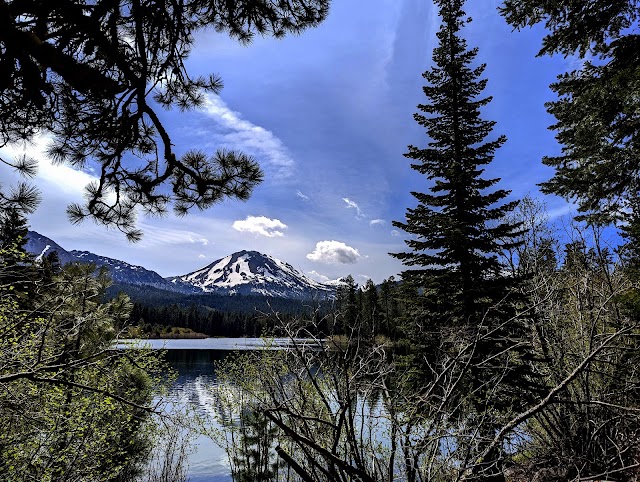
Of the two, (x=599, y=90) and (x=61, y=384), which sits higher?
(x=599, y=90)

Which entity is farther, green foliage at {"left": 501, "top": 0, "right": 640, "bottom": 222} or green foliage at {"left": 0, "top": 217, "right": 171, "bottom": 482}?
green foliage at {"left": 501, "top": 0, "right": 640, "bottom": 222}

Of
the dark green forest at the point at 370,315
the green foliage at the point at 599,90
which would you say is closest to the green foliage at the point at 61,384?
the dark green forest at the point at 370,315

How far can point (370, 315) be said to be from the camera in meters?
4.68

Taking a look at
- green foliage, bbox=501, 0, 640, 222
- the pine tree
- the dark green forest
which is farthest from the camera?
the pine tree

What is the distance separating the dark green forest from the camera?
9.25 feet

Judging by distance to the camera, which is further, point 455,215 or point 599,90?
point 455,215

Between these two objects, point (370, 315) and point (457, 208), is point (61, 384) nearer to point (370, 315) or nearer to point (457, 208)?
point (370, 315)

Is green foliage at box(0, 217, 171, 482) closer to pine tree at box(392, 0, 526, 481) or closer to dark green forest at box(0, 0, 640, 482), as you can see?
dark green forest at box(0, 0, 640, 482)

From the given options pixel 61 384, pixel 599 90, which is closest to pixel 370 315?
pixel 61 384

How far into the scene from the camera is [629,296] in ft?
23.7

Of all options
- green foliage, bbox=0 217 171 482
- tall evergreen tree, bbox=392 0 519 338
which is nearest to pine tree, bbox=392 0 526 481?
tall evergreen tree, bbox=392 0 519 338

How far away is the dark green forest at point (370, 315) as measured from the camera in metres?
2.82

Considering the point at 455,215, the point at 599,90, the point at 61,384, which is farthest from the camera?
the point at 455,215

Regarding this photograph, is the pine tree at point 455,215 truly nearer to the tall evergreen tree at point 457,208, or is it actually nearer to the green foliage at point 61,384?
the tall evergreen tree at point 457,208
